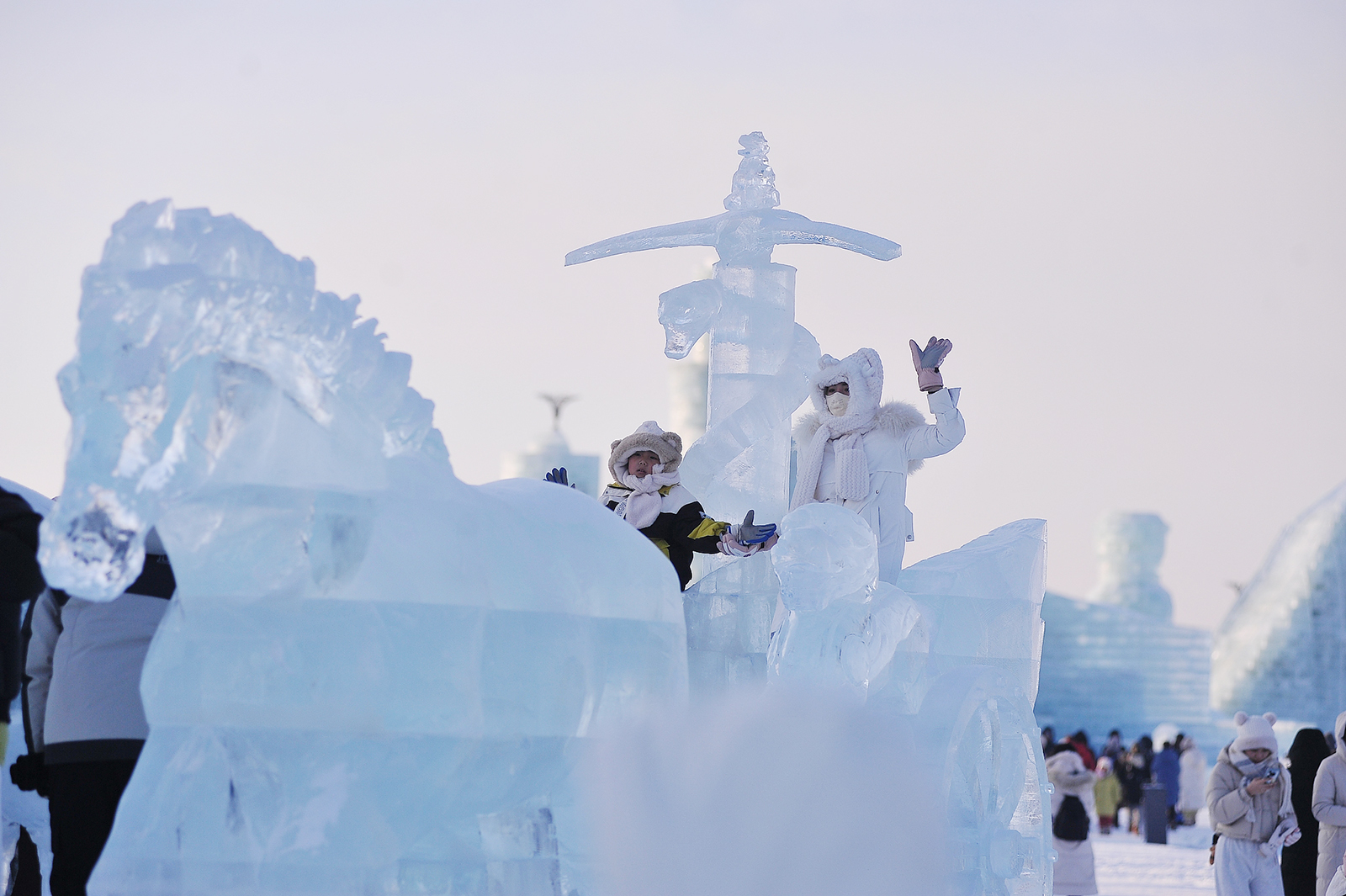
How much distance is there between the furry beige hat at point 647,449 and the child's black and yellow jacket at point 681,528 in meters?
0.10

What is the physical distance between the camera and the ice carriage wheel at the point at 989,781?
5320 mm

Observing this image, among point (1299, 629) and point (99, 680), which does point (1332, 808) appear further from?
point (1299, 629)

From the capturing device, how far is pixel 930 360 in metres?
6.09

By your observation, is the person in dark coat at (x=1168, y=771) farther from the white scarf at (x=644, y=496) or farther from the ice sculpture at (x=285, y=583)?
the ice sculpture at (x=285, y=583)

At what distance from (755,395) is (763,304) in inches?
16.1

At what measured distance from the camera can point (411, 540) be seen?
158 inches

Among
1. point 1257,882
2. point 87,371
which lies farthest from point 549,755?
point 1257,882

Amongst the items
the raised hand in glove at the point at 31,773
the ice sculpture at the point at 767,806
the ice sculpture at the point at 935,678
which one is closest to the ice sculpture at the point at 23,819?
the raised hand in glove at the point at 31,773

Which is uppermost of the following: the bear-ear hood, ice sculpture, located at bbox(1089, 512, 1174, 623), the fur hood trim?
ice sculpture, located at bbox(1089, 512, 1174, 623)

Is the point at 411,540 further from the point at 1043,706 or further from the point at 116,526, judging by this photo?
the point at 1043,706

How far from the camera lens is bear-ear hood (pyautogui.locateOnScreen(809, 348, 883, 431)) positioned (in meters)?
6.38

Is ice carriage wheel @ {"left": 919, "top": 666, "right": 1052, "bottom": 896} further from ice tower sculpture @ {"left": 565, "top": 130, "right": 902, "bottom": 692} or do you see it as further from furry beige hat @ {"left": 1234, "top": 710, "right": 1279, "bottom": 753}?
furry beige hat @ {"left": 1234, "top": 710, "right": 1279, "bottom": 753}

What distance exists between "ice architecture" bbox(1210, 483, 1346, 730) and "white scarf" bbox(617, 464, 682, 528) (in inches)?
774

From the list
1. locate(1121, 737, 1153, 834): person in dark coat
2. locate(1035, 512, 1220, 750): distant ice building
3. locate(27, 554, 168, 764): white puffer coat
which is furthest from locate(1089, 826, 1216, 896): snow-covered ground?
locate(1035, 512, 1220, 750): distant ice building
